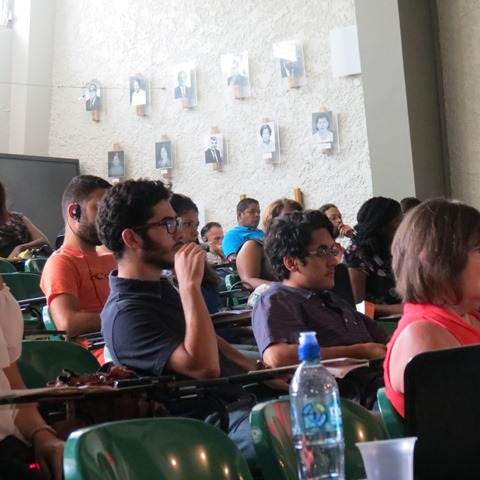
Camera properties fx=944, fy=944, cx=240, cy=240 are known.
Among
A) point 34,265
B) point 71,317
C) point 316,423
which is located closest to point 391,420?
point 316,423

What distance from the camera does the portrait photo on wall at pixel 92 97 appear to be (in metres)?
11.6

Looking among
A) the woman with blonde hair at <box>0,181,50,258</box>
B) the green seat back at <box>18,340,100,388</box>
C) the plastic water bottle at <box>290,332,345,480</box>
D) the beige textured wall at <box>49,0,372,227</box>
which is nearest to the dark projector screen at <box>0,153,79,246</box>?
the beige textured wall at <box>49,0,372,227</box>

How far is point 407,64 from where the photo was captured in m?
7.47

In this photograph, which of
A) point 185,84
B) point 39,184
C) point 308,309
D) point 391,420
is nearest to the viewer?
point 391,420

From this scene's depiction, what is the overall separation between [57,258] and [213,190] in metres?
6.78

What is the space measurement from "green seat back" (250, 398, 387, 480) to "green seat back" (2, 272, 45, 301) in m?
3.14

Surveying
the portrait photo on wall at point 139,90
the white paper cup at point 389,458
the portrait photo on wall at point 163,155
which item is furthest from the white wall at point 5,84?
the white paper cup at point 389,458

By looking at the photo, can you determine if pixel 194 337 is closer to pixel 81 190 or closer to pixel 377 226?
pixel 81 190

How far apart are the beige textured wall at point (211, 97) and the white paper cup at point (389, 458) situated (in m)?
8.20

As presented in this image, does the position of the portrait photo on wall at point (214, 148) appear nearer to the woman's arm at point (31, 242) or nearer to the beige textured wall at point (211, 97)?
the beige textured wall at point (211, 97)

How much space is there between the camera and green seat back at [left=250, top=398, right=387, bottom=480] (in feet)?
6.65

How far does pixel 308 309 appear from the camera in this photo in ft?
11.5

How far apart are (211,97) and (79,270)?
6.97 m

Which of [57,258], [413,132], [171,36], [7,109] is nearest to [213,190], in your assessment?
[171,36]
